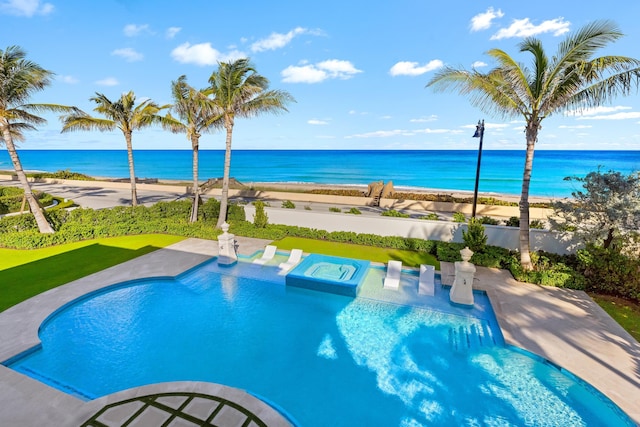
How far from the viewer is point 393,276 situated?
11.5 meters

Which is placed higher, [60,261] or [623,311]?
[623,311]

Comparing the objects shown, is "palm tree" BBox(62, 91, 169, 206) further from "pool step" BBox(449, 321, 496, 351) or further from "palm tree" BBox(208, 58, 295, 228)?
"pool step" BBox(449, 321, 496, 351)

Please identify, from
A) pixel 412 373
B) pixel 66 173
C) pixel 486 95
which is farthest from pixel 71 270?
pixel 66 173

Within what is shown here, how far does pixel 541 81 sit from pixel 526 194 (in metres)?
3.78

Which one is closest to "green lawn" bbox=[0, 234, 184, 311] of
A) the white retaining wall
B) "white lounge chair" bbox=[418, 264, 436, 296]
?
the white retaining wall

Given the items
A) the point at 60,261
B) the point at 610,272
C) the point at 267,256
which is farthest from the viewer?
the point at 267,256

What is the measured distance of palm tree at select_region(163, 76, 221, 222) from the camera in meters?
15.7

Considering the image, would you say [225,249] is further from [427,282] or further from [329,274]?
[427,282]

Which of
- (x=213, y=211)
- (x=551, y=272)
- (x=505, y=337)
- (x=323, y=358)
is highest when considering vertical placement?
(x=213, y=211)

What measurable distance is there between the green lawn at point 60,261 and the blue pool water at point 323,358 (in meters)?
2.09

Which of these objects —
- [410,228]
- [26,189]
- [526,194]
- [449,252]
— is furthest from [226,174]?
[526,194]

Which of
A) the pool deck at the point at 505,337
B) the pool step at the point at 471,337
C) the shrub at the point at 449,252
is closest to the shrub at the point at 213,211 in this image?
the pool deck at the point at 505,337

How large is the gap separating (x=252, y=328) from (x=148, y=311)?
351cm

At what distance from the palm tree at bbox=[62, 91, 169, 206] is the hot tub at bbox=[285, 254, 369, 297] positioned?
12.6 metres
